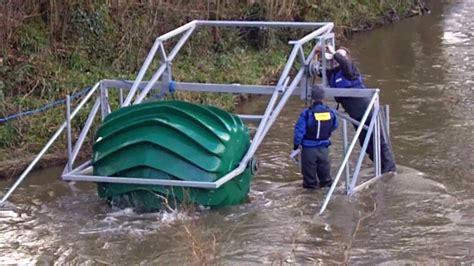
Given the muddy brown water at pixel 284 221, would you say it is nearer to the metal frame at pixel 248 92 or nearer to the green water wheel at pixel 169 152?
the green water wheel at pixel 169 152

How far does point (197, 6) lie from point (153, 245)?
31.9 feet

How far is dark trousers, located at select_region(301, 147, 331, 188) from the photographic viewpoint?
10.0m

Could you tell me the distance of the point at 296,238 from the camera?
28.1ft

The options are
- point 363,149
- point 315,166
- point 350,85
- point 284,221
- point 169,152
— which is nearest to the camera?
point 169,152

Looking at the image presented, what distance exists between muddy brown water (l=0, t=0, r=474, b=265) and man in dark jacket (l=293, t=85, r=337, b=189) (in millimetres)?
198

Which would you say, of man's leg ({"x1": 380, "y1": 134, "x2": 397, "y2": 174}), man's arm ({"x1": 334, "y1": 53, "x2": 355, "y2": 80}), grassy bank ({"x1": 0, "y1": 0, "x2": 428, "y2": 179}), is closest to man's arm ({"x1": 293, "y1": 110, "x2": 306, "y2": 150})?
man's arm ({"x1": 334, "y1": 53, "x2": 355, "y2": 80})

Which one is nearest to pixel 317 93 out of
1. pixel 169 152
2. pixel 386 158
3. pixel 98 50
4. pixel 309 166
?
pixel 309 166

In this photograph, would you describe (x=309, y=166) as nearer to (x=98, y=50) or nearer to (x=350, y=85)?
(x=350, y=85)

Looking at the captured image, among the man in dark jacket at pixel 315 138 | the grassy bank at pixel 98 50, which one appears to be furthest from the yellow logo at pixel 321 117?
the grassy bank at pixel 98 50

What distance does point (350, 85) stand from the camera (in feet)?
35.1

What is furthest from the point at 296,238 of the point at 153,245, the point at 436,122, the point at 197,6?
the point at 197,6

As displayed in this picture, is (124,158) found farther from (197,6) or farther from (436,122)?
(197,6)

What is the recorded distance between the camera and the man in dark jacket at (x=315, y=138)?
988 cm

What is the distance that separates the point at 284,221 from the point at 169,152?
1259 mm
